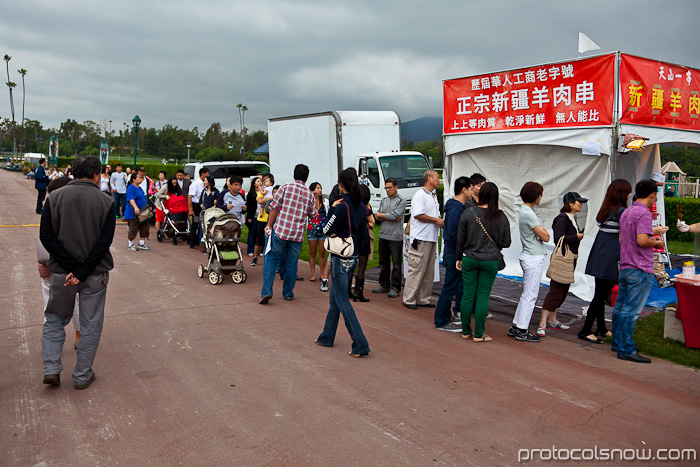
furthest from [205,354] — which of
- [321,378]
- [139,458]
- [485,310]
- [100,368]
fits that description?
[485,310]

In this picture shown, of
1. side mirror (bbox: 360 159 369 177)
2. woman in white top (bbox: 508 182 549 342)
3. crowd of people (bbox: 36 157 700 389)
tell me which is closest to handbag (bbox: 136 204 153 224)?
crowd of people (bbox: 36 157 700 389)

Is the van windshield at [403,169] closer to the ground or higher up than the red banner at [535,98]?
closer to the ground

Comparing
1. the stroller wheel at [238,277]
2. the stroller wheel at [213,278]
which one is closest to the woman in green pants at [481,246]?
the stroller wheel at [238,277]

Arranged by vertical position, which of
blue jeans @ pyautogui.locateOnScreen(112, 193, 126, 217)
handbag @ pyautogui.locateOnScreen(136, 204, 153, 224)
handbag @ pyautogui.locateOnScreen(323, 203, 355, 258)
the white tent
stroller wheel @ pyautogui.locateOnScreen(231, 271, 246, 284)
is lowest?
stroller wheel @ pyautogui.locateOnScreen(231, 271, 246, 284)

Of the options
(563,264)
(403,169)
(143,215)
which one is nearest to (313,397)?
(563,264)

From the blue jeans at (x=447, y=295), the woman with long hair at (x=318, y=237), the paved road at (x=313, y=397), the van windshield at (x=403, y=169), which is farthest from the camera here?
the van windshield at (x=403, y=169)

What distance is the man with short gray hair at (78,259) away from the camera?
4684 millimetres

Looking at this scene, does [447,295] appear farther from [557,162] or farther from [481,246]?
[557,162]

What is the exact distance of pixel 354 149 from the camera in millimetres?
18125

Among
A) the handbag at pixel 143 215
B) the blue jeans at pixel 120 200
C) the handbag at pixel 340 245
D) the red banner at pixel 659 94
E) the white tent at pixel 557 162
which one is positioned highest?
the red banner at pixel 659 94

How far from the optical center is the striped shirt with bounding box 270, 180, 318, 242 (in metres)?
8.07

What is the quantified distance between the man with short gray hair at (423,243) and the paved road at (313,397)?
0.74 m

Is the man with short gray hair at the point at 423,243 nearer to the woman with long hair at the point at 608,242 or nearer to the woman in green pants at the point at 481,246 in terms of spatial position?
the woman in green pants at the point at 481,246

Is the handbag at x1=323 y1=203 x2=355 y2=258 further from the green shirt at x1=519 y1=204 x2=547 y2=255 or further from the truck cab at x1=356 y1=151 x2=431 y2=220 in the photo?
the truck cab at x1=356 y1=151 x2=431 y2=220
